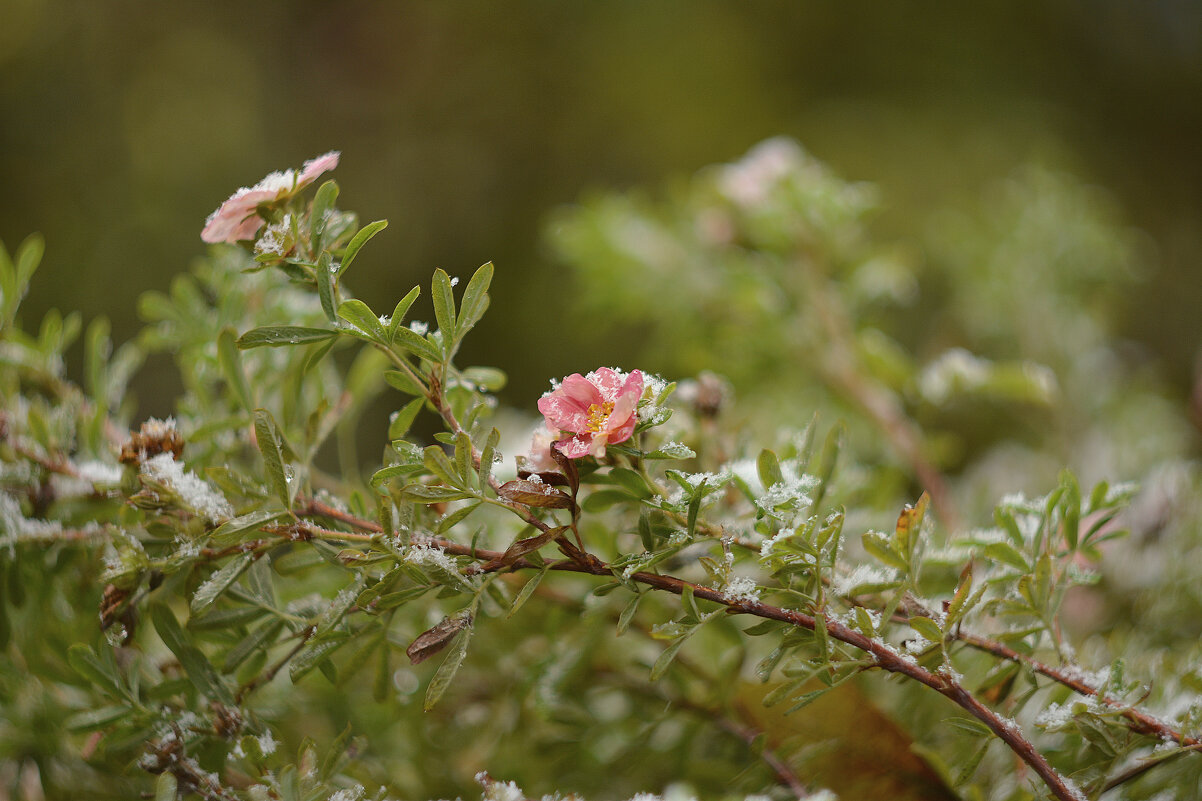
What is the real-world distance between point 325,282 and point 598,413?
110mm

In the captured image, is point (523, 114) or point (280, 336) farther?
point (523, 114)

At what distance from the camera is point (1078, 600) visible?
0.61m

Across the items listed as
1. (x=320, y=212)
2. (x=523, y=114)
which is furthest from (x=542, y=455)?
(x=523, y=114)

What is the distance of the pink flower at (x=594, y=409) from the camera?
288 millimetres

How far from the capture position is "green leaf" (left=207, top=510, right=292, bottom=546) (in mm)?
293

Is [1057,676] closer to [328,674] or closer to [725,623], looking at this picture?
[725,623]

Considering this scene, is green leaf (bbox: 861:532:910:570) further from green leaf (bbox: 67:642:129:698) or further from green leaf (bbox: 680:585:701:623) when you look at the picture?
green leaf (bbox: 67:642:129:698)

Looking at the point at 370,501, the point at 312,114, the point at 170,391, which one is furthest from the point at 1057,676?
the point at 312,114

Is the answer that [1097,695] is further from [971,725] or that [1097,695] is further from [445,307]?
[445,307]

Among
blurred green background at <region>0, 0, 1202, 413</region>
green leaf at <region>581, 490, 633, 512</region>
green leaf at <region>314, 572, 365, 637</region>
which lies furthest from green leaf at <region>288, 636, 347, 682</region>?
blurred green background at <region>0, 0, 1202, 413</region>

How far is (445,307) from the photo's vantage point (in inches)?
11.9

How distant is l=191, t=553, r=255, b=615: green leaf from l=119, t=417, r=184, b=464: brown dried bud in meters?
0.07

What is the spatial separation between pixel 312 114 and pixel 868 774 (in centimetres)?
184

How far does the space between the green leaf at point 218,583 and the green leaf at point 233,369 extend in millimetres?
92
